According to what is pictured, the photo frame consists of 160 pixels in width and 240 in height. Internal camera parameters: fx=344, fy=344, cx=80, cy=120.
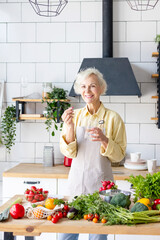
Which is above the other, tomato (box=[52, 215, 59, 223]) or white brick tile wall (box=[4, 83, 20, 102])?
white brick tile wall (box=[4, 83, 20, 102])

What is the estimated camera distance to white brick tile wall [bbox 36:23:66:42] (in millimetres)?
3863

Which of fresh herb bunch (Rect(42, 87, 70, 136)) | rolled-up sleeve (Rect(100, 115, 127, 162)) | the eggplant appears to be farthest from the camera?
fresh herb bunch (Rect(42, 87, 70, 136))

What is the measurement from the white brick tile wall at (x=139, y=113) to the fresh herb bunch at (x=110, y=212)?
1.99 metres

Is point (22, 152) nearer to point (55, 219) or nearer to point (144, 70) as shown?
point (144, 70)

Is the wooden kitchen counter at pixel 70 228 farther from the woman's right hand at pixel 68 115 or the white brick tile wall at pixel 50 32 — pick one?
the white brick tile wall at pixel 50 32

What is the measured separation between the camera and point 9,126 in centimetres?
379

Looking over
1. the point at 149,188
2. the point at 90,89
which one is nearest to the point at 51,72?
the point at 90,89

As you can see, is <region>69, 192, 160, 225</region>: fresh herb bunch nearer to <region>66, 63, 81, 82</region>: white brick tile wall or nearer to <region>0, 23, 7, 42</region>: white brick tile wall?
<region>66, 63, 81, 82</region>: white brick tile wall

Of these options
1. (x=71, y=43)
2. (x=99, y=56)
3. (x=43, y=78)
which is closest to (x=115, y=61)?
(x=99, y=56)

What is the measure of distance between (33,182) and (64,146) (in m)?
0.96

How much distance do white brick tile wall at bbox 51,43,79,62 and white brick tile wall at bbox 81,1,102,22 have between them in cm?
33

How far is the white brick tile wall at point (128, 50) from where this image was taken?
12.4ft

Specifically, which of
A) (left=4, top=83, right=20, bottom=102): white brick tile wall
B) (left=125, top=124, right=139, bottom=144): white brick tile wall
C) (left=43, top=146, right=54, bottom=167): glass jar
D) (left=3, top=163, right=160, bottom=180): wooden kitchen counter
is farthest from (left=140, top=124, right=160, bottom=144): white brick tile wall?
(left=4, top=83, right=20, bottom=102): white brick tile wall

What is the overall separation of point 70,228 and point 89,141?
106 centimetres
